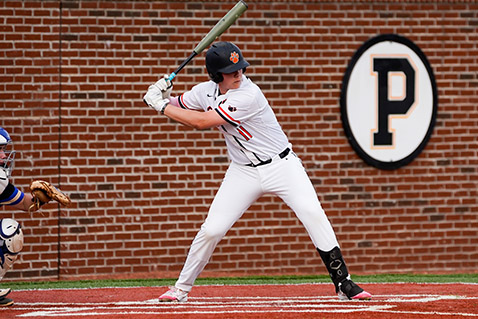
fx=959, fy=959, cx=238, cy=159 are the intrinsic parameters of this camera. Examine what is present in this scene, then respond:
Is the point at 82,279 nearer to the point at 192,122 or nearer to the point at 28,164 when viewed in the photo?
the point at 28,164

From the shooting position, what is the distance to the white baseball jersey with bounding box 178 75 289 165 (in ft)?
23.8

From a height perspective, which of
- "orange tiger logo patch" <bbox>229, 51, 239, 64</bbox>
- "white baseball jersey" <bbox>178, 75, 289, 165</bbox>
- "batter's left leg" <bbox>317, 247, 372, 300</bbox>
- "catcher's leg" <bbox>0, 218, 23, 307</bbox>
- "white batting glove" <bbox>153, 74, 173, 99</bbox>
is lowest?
"batter's left leg" <bbox>317, 247, 372, 300</bbox>

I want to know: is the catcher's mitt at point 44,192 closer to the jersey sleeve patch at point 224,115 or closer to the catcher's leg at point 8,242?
the catcher's leg at point 8,242

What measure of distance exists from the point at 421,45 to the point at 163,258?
382 centimetres

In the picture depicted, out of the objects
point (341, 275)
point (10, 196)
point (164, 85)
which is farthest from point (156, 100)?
point (341, 275)

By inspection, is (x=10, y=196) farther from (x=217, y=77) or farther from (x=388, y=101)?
(x=388, y=101)

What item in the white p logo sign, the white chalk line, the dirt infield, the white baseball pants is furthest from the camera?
the white p logo sign

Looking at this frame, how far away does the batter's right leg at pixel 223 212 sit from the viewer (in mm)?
7344

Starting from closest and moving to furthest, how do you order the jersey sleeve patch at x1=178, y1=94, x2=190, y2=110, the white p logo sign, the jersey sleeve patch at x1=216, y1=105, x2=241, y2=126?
the jersey sleeve patch at x1=216, y1=105, x2=241, y2=126, the jersey sleeve patch at x1=178, y1=94, x2=190, y2=110, the white p logo sign

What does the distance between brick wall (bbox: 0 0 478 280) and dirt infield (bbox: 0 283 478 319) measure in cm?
130

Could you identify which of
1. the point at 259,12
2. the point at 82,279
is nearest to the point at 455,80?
the point at 259,12

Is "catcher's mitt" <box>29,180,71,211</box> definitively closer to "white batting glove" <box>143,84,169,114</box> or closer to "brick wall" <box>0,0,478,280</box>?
"white batting glove" <box>143,84,169,114</box>

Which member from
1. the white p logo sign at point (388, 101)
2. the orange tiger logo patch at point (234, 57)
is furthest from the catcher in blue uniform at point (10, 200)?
the white p logo sign at point (388, 101)

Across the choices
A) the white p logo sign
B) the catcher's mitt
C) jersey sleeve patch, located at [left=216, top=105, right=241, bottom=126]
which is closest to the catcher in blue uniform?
the catcher's mitt
